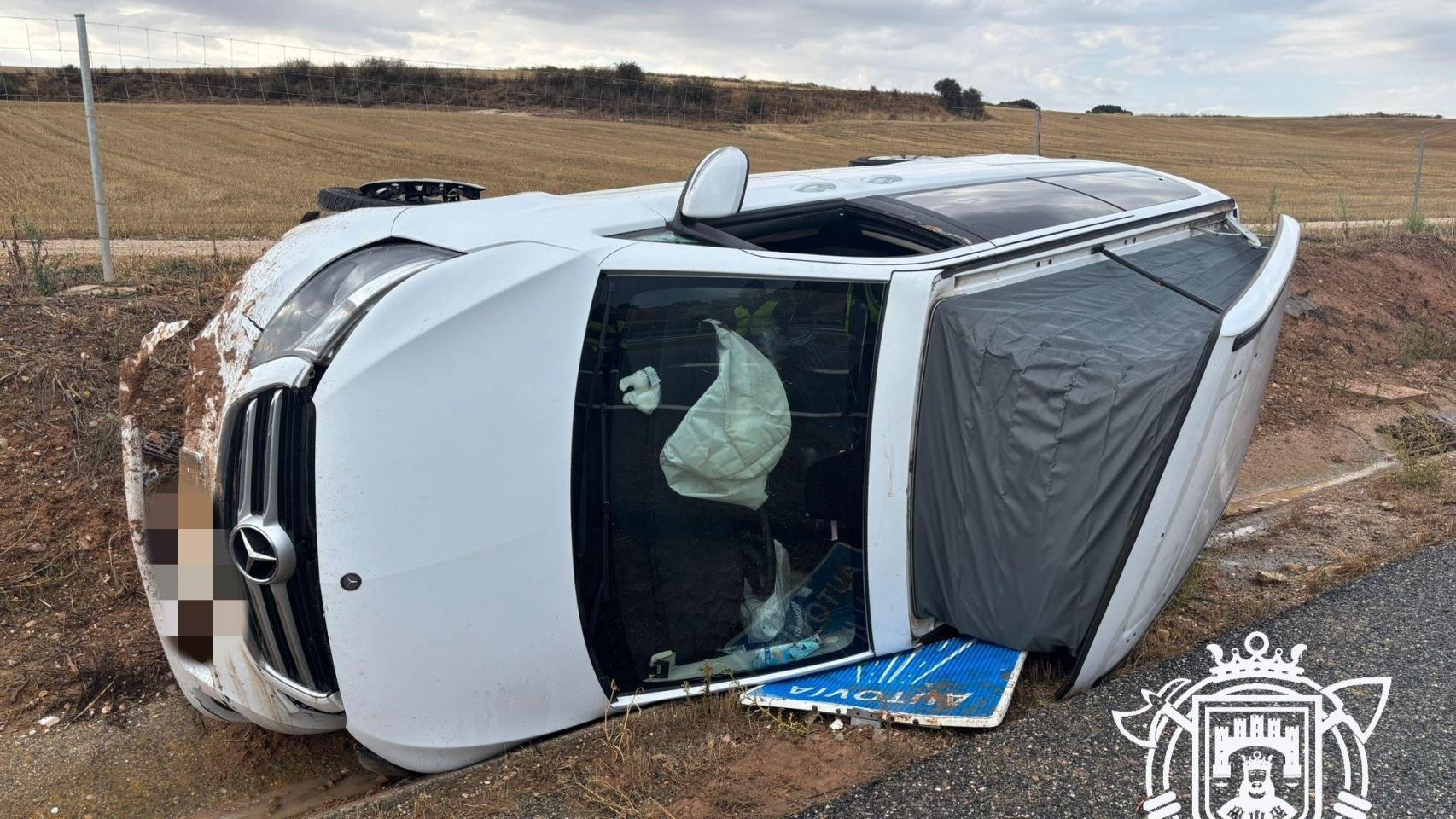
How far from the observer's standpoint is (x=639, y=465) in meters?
3.09

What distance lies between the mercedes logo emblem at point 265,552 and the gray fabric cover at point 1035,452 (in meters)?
1.98

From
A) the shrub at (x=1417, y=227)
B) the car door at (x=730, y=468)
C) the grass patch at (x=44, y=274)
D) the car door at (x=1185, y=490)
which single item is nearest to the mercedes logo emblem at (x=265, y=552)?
the car door at (x=730, y=468)

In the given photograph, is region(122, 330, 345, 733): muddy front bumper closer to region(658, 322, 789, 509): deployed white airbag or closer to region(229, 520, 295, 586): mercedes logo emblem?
region(229, 520, 295, 586): mercedes logo emblem

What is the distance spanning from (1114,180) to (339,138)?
84.0 ft

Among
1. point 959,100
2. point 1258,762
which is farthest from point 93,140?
point 959,100

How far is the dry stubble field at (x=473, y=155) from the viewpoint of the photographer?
54.7ft

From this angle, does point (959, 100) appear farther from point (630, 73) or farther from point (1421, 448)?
point (1421, 448)

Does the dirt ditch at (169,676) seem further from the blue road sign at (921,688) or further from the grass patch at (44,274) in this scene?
the grass patch at (44,274)

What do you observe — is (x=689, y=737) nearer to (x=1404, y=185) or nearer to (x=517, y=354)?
(x=517, y=354)

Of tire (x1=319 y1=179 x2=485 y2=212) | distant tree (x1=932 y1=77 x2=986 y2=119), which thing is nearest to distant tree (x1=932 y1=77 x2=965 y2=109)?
distant tree (x1=932 y1=77 x2=986 y2=119)

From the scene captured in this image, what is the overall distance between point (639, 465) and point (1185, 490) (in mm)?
1636

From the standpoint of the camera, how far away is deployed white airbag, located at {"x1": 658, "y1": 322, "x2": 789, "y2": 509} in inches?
124

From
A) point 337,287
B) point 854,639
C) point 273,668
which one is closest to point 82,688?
point 273,668

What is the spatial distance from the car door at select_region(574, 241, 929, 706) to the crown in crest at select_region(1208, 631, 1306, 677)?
1045 mm
